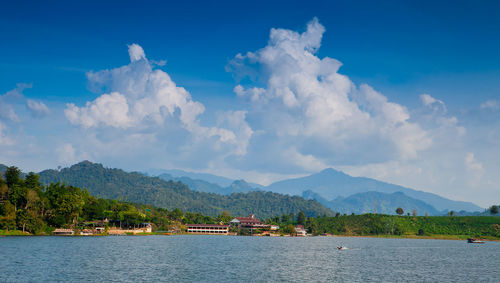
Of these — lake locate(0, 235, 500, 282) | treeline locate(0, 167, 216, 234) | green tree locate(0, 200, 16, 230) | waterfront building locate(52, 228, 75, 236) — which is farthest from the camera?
waterfront building locate(52, 228, 75, 236)

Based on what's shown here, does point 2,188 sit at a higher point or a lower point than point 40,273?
higher

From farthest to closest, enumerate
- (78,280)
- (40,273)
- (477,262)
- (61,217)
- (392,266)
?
(61,217) → (477,262) → (392,266) → (40,273) → (78,280)

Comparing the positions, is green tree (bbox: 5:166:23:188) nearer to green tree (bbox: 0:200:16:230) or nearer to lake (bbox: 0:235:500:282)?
green tree (bbox: 0:200:16:230)

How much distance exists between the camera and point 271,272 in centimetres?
6512

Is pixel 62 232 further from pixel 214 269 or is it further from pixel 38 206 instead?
pixel 214 269

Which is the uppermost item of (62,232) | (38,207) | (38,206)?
(38,206)

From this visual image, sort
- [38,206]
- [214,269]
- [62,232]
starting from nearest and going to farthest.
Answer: [214,269] < [38,206] < [62,232]

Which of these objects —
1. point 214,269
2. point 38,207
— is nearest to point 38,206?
point 38,207

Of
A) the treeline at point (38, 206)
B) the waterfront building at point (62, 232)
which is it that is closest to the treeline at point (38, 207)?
the treeline at point (38, 206)

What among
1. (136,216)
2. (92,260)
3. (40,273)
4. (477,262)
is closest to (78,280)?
(40,273)

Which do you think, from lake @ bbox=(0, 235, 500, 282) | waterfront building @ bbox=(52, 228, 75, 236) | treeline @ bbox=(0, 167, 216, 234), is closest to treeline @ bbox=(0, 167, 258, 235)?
treeline @ bbox=(0, 167, 216, 234)

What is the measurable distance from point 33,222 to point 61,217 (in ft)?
38.1

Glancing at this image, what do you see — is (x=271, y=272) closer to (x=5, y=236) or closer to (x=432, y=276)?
(x=432, y=276)

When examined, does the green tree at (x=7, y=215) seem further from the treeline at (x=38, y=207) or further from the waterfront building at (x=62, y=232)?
the waterfront building at (x=62, y=232)
